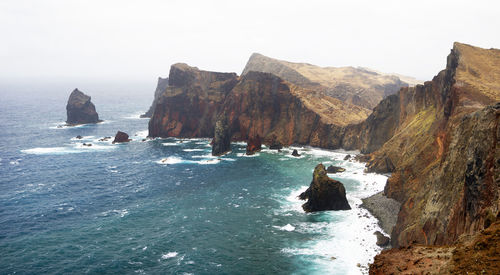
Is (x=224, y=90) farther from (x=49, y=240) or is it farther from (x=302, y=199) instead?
(x=49, y=240)

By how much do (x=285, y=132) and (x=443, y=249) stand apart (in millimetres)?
117557

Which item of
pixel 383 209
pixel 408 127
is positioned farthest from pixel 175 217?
pixel 408 127

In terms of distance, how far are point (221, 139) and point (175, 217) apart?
2343 inches

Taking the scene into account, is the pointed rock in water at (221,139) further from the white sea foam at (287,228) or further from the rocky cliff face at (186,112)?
the white sea foam at (287,228)

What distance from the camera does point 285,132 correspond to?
458ft

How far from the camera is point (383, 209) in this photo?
6425 centimetres

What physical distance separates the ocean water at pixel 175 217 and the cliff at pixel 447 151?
867cm

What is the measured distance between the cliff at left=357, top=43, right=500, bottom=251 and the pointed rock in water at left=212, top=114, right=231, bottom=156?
48.3 meters

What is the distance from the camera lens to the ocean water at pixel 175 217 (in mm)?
47438

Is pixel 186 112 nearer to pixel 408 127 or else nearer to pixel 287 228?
pixel 408 127

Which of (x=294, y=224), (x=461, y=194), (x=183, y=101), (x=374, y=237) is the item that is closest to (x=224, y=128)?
(x=183, y=101)

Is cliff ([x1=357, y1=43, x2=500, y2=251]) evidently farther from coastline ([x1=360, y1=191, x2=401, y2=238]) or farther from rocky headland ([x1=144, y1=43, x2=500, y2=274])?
coastline ([x1=360, y1=191, x2=401, y2=238])

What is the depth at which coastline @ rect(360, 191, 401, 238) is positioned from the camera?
5805 centimetres

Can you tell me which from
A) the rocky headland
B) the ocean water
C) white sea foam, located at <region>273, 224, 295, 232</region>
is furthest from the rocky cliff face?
white sea foam, located at <region>273, 224, 295, 232</region>
